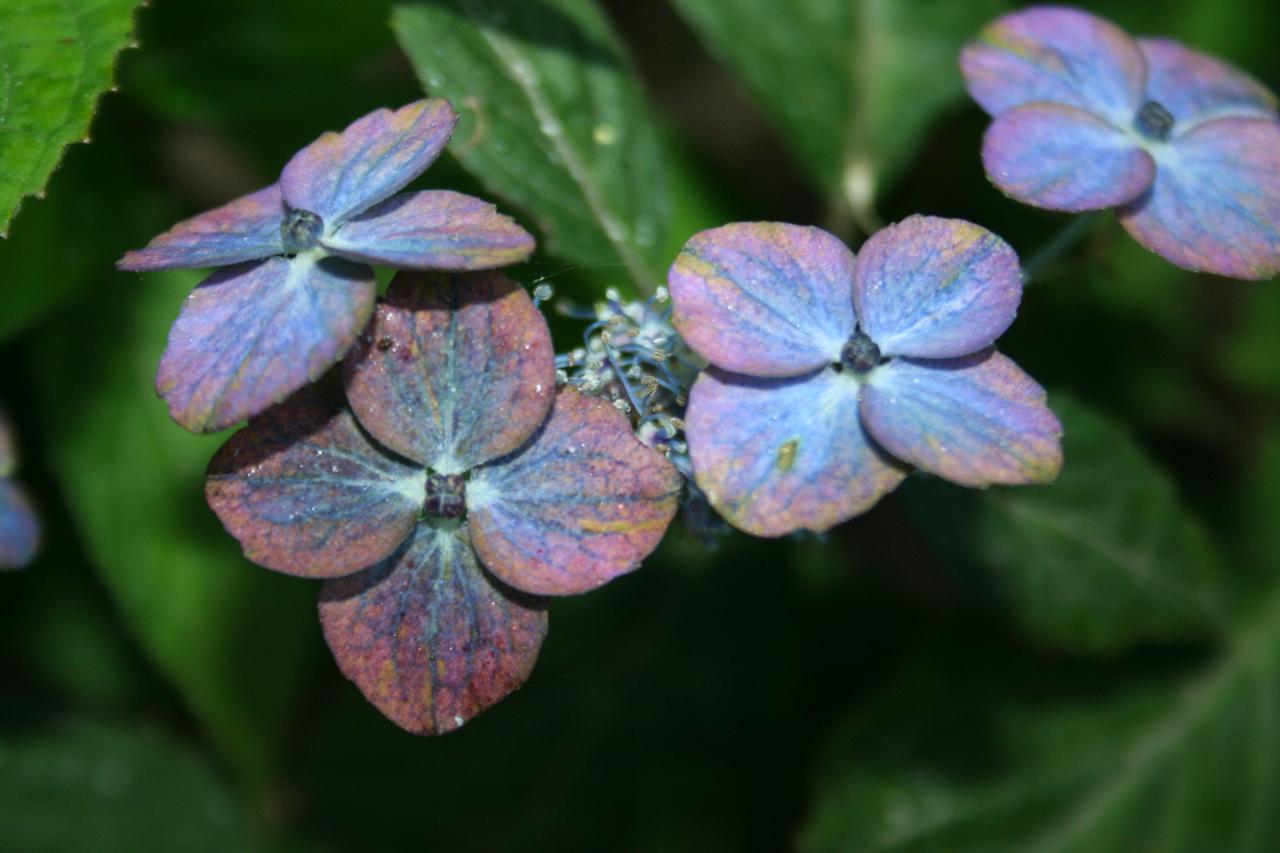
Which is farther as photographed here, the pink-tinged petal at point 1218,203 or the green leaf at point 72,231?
the green leaf at point 72,231

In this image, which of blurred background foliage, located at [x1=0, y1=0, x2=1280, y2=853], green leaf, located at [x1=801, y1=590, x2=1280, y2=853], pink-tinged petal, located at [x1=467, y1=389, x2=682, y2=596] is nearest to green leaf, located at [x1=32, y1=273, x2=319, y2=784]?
blurred background foliage, located at [x1=0, y1=0, x2=1280, y2=853]

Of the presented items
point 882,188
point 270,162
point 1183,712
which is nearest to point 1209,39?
point 882,188

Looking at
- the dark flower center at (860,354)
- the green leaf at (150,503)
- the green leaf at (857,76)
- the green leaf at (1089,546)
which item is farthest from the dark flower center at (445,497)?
the green leaf at (857,76)

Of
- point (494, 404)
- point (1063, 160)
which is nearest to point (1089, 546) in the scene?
point (1063, 160)

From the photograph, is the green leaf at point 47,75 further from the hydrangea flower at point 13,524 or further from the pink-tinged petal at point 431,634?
the pink-tinged petal at point 431,634

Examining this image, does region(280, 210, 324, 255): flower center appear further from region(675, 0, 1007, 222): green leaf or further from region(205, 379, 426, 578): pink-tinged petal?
region(675, 0, 1007, 222): green leaf

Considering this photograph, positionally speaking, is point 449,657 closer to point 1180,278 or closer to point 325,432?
point 325,432
